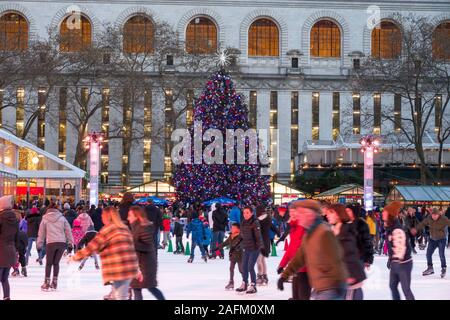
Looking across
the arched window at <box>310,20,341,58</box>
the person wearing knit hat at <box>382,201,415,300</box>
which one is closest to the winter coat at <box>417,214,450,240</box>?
the person wearing knit hat at <box>382,201,415,300</box>

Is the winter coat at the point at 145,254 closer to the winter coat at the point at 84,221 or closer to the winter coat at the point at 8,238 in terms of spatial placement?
the winter coat at the point at 8,238

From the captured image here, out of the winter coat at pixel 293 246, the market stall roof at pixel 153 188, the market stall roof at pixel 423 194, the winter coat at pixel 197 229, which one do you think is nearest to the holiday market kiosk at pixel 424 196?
the market stall roof at pixel 423 194

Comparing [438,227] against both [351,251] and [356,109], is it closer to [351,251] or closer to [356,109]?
[351,251]

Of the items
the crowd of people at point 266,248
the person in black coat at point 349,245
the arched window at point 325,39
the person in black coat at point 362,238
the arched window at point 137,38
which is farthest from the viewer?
the arched window at point 325,39

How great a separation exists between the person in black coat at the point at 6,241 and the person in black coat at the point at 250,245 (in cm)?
364

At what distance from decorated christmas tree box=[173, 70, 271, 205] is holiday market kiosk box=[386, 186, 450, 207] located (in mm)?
5627

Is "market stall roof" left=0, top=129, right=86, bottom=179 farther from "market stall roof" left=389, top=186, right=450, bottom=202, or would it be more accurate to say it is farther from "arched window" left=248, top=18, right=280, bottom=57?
"arched window" left=248, top=18, right=280, bottom=57

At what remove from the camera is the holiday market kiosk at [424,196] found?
35812 mm

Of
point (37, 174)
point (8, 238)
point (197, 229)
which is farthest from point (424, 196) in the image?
point (8, 238)

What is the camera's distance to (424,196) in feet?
118

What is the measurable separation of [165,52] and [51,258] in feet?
142

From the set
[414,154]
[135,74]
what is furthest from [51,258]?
[414,154]
